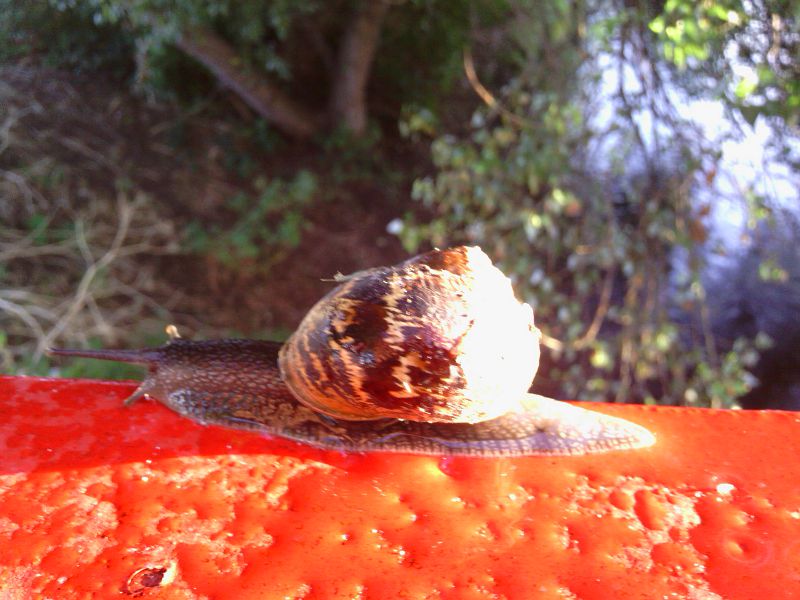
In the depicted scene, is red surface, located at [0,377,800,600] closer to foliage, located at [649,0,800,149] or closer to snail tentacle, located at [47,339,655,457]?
snail tentacle, located at [47,339,655,457]

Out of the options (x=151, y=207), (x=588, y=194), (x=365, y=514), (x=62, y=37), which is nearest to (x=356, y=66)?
(x=151, y=207)

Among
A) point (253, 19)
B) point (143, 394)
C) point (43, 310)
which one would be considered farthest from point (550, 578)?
point (43, 310)

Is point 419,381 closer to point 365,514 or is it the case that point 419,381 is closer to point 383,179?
point 365,514

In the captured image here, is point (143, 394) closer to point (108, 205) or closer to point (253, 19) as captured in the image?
point (253, 19)

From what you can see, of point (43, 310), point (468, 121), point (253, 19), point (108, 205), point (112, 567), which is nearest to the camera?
point (112, 567)

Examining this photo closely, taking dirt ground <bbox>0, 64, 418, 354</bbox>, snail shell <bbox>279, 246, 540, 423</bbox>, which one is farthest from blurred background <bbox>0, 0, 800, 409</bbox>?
snail shell <bbox>279, 246, 540, 423</bbox>

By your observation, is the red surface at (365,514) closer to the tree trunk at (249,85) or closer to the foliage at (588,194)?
the foliage at (588,194)

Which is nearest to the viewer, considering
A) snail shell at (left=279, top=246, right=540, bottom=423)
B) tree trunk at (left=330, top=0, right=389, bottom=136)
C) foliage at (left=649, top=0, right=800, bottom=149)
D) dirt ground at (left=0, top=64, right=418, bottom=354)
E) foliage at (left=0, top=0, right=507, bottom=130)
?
snail shell at (left=279, top=246, right=540, bottom=423)
